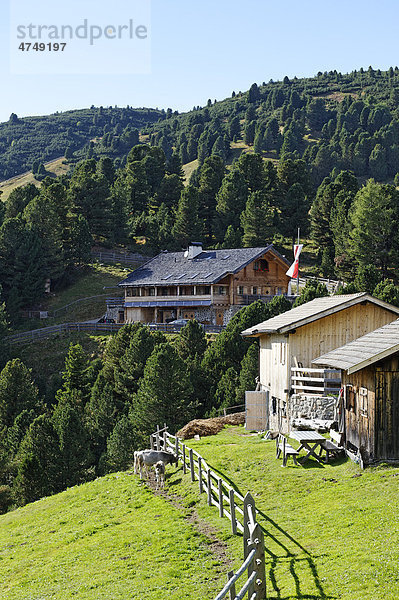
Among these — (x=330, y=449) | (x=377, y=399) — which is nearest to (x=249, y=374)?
(x=330, y=449)

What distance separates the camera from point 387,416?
2022 centimetres

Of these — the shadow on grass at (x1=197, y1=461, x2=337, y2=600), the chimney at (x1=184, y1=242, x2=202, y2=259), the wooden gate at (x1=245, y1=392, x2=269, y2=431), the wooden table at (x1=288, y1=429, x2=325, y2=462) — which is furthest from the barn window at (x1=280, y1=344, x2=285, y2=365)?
the chimney at (x1=184, y1=242, x2=202, y2=259)

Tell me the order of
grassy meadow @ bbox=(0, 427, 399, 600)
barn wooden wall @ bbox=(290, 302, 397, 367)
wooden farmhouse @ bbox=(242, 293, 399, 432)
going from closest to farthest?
1. grassy meadow @ bbox=(0, 427, 399, 600)
2. wooden farmhouse @ bbox=(242, 293, 399, 432)
3. barn wooden wall @ bbox=(290, 302, 397, 367)

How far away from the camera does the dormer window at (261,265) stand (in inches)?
2994

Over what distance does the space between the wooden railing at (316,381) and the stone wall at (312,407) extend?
0.32 m

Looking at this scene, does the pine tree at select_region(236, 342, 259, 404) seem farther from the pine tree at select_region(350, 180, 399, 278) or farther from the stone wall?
the pine tree at select_region(350, 180, 399, 278)

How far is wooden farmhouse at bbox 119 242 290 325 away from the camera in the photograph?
73375 mm

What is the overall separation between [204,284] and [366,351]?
5109 cm

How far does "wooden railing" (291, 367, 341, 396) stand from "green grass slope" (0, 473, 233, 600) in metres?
9.08

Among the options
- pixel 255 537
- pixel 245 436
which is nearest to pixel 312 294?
pixel 245 436

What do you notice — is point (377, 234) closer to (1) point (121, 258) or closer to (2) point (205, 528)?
(1) point (121, 258)

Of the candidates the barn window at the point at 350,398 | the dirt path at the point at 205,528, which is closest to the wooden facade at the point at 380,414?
the barn window at the point at 350,398

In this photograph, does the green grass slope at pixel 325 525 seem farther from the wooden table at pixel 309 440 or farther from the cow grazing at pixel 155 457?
the cow grazing at pixel 155 457

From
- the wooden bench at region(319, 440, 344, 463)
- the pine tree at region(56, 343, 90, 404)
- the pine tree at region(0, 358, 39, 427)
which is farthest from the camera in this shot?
the pine tree at region(56, 343, 90, 404)
